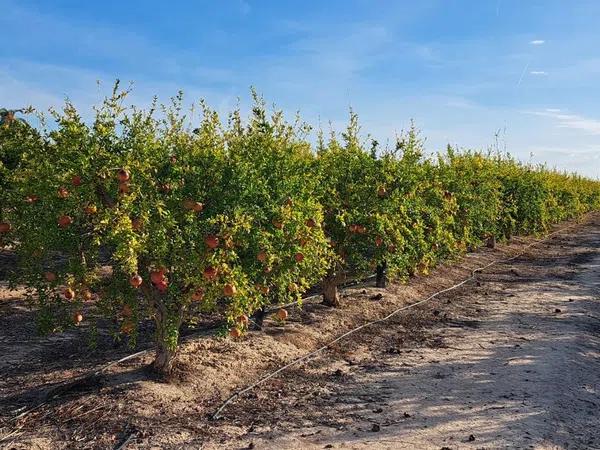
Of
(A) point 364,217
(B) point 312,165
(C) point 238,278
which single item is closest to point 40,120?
(C) point 238,278

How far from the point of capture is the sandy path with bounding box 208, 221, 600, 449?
5.99m

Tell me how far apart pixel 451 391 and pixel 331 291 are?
462 centimetres

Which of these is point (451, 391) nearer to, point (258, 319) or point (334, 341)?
point (334, 341)

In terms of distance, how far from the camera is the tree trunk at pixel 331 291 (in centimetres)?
1160

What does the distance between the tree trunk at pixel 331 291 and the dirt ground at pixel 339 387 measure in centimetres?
29

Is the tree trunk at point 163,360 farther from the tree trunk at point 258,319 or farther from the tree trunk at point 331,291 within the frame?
the tree trunk at point 331,291

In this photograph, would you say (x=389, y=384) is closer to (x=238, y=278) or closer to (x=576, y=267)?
(x=238, y=278)

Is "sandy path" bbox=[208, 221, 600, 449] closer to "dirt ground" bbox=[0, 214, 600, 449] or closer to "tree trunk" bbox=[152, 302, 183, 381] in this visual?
"dirt ground" bbox=[0, 214, 600, 449]

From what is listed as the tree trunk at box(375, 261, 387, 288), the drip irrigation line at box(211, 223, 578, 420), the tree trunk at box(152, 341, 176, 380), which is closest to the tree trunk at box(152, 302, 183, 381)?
the tree trunk at box(152, 341, 176, 380)

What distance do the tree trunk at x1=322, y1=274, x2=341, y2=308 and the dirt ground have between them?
0.29m

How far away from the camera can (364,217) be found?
36.4ft

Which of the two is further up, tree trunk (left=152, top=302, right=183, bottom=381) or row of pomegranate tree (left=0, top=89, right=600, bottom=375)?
row of pomegranate tree (left=0, top=89, right=600, bottom=375)

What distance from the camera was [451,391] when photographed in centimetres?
739

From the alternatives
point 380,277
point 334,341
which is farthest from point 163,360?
point 380,277
